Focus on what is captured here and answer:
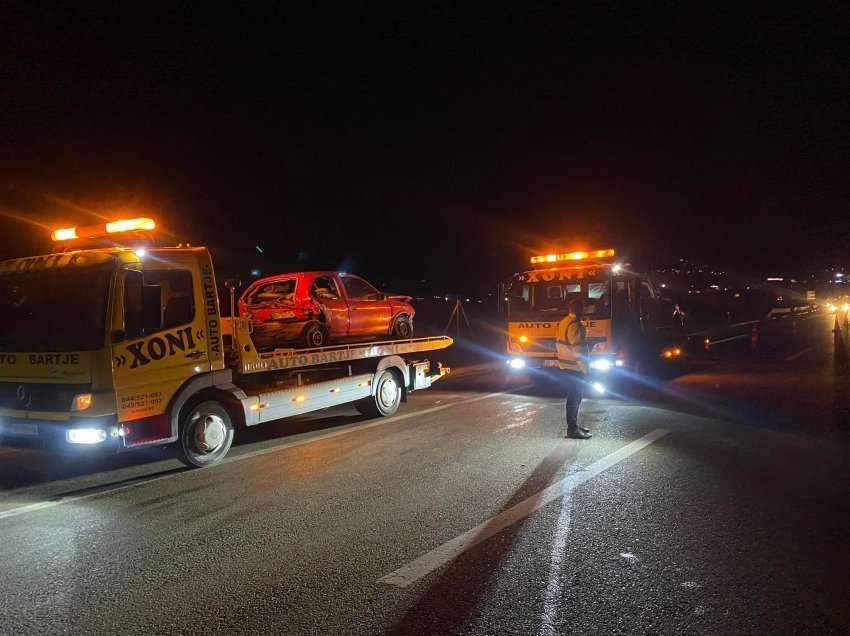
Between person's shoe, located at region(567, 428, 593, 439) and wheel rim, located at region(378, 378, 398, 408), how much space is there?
126 inches

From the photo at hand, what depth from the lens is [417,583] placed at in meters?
3.91

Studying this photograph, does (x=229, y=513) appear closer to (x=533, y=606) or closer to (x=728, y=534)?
(x=533, y=606)

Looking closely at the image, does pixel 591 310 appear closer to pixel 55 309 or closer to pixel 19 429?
pixel 55 309

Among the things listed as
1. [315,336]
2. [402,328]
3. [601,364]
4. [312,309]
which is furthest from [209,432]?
[601,364]

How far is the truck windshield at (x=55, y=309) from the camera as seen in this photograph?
20.1ft

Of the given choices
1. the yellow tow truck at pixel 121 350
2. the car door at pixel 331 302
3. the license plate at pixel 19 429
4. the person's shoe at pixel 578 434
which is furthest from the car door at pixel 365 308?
the license plate at pixel 19 429

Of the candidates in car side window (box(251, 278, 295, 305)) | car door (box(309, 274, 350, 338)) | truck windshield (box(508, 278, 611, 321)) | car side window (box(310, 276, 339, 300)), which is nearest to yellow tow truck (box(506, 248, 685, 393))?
truck windshield (box(508, 278, 611, 321))

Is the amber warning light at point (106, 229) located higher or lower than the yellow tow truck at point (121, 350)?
higher

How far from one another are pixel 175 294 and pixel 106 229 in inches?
45.2

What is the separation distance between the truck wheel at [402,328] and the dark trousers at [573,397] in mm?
4077

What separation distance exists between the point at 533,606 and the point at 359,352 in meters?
6.26

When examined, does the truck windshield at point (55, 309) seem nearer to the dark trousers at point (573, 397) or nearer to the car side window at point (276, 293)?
the car side window at point (276, 293)

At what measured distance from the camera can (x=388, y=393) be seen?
405 inches

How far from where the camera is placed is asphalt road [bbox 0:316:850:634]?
3553mm
